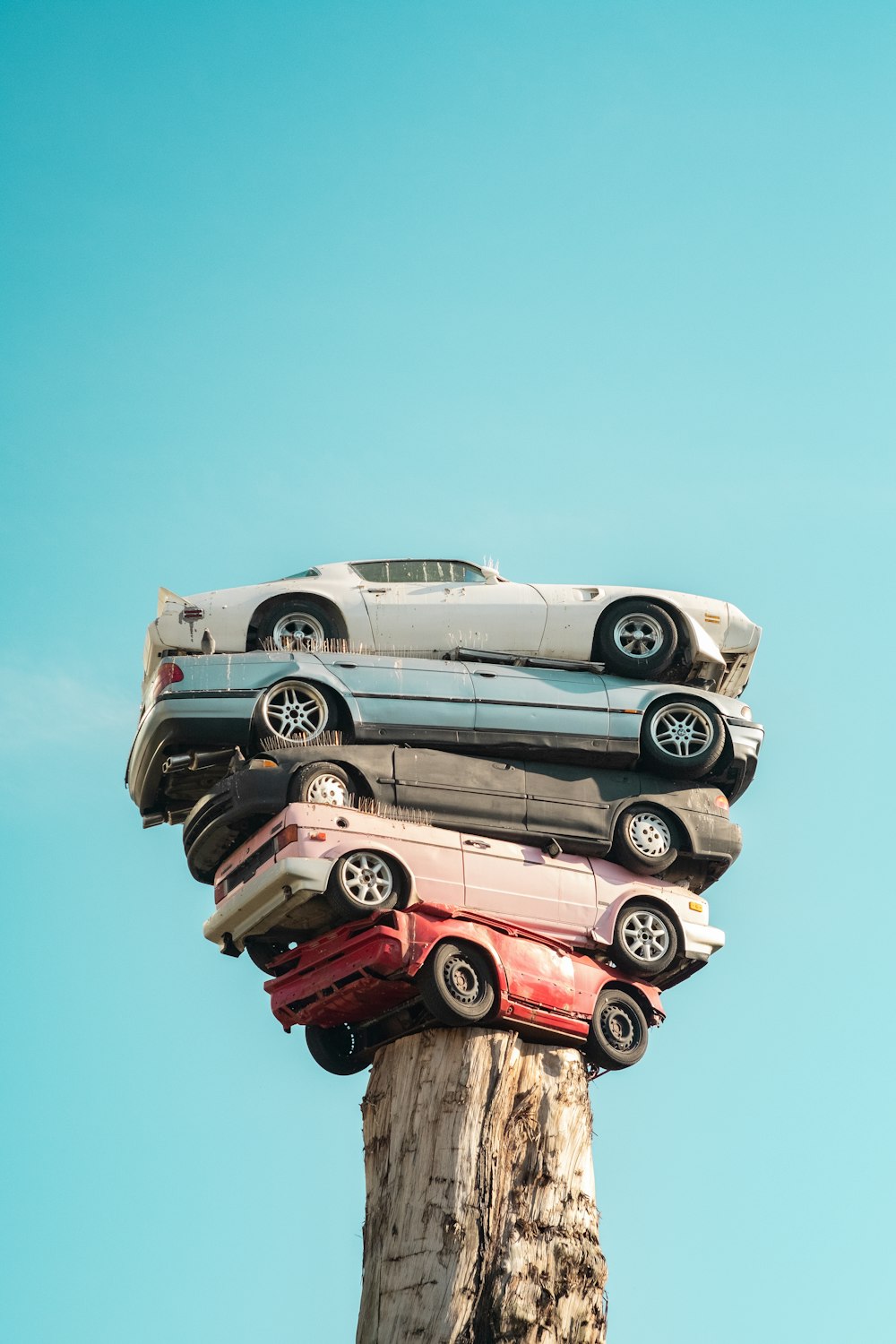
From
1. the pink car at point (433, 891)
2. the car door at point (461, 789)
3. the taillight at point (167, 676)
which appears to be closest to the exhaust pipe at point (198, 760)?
the taillight at point (167, 676)

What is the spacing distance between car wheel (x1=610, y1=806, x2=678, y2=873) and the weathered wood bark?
2765 millimetres

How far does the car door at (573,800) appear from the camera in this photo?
23.3 metres

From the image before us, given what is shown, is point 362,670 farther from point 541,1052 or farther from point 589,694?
point 541,1052

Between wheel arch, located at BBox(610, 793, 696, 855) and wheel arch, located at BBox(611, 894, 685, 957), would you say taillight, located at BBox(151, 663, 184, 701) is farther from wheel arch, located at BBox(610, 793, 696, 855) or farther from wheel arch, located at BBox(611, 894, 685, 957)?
wheel arch, located at BBox(611, 894, 685, 957)

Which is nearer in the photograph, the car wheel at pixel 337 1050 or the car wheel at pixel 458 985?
the car wheel at pixel 458 985

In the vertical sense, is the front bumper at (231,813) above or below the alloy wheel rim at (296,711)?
below

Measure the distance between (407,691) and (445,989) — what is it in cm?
412

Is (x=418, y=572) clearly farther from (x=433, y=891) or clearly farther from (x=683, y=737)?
(x=433, y=891)

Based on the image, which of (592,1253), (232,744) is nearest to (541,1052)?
(592,1253)

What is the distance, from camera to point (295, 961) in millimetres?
22703

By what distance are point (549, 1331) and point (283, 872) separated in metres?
6.05

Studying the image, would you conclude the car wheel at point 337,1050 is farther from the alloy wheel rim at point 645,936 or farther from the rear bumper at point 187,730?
the alloy wheel rim at point 645,936

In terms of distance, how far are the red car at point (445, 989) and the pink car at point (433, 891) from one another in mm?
285

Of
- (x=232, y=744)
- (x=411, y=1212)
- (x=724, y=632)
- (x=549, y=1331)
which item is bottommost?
(x=549, y=1331)
